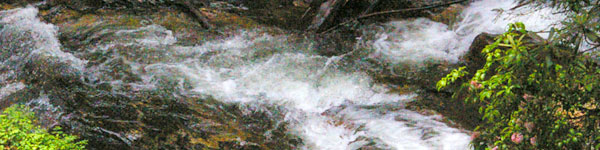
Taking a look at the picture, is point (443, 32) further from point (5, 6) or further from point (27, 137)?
point (5, 6)

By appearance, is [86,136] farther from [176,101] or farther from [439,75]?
[439,75]

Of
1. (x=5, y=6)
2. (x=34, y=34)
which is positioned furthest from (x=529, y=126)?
(x=5, y=6)

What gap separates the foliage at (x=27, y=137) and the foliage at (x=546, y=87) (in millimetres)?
3108

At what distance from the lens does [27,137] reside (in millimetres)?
3805

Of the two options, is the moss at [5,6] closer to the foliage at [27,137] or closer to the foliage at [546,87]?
the foliage at [27,137]

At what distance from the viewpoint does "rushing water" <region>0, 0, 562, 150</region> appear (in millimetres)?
4867

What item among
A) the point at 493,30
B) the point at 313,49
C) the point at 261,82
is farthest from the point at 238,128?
the point at 493,30

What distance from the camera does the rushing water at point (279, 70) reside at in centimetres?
487

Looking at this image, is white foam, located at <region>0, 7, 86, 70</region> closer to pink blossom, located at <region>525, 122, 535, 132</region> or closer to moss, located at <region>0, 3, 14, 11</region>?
moss, located at <region>0, 3, 14, 11</region>

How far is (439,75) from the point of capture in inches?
241

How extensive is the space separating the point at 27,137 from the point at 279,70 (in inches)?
124

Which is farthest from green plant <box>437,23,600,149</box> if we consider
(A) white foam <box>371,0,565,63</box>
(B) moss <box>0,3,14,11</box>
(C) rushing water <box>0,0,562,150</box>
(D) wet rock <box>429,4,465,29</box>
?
(B) moss <box>0,3,14,11</box>

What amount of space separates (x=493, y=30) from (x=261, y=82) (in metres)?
3.93

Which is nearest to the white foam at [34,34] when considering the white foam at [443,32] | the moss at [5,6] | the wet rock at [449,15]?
the moss at [5,6]
